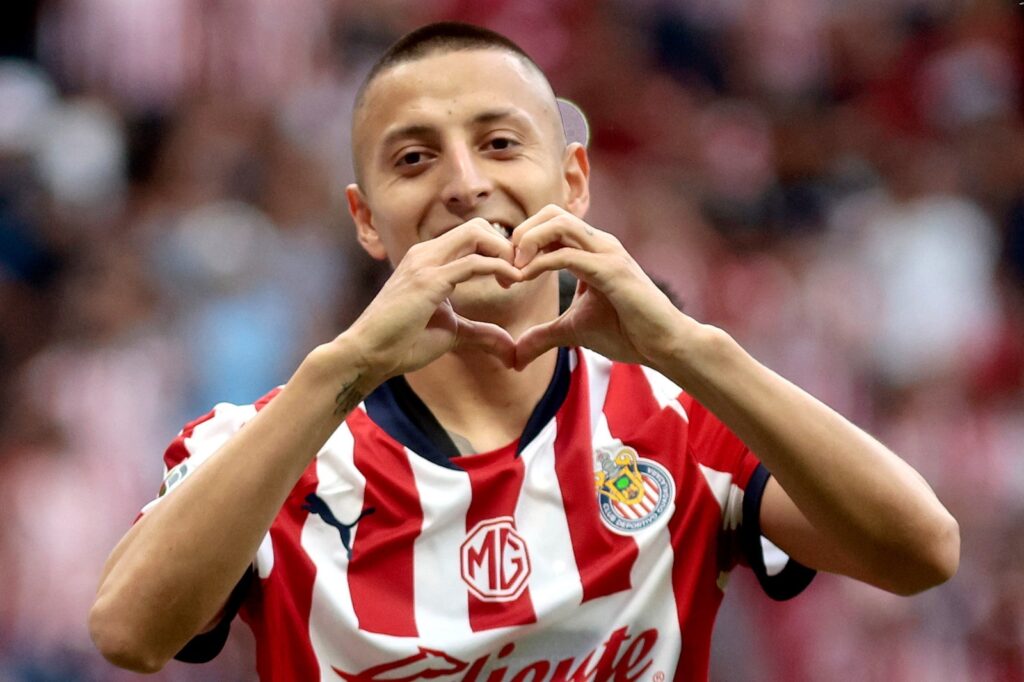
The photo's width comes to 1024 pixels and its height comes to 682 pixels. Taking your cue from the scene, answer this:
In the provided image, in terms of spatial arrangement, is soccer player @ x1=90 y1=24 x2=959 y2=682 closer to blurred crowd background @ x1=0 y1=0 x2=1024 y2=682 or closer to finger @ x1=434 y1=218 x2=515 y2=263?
finger @ x1=434 y1=218 x2=515 y2=263

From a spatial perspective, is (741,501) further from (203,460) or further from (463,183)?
(203,460)

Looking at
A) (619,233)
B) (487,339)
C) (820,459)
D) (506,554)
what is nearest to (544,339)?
(487,339)

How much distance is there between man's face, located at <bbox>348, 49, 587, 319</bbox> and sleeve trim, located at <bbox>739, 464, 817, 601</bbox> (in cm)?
62

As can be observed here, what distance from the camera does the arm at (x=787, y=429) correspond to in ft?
7.46

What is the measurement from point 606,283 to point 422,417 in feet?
2.03

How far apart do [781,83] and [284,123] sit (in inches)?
105

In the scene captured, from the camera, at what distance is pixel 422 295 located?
2320mm

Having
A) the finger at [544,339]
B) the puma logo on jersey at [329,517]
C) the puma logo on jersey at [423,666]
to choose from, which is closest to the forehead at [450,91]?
the finger at [544,339]

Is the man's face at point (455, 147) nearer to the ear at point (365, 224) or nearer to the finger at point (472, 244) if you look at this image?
the ear at point (365, 224)

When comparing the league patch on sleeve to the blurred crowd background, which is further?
the blurred crowd background

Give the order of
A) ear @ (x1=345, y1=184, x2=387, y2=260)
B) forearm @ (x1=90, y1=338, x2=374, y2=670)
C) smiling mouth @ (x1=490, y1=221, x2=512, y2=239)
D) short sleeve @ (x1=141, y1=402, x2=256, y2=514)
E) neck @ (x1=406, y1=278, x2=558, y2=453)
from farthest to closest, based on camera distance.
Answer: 1. ear @ (x1=345, y1=184, x2=387, y2=260)
2. neck @ (x1=406, y1=278, x2=558, y2=453)
3. smiling mouth @ (x1=490, y1=221, x2=512, y2=239)
4. short sleeve @ (x1=141, y1=402, x2=256, y2=514)
5. forearm @ (x1=90, y1=338, x2=374, y2=670)

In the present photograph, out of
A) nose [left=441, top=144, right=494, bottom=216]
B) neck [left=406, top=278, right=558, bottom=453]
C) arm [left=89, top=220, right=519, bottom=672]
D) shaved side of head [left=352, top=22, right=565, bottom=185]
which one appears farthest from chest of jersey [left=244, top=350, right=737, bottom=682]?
shaved side of head [left=352, top=22, right=565, bottom=185]

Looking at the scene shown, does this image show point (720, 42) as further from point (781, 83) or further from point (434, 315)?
point (434, 315)

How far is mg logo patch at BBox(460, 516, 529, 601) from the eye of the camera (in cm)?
258
